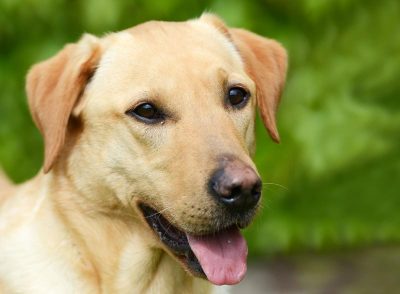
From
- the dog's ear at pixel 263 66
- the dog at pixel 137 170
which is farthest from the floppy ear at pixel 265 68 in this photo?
the dog at pixel 137 170

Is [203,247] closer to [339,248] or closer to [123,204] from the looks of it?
[123,204]

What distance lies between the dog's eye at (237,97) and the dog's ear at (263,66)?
0.24 meters

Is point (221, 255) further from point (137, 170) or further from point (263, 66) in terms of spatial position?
point (263, 66)

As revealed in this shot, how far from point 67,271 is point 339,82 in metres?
3.75

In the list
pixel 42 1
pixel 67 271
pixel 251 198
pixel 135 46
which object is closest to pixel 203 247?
pixel 251 198

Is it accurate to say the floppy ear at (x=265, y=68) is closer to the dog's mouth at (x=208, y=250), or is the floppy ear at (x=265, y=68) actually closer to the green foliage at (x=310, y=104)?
the dog's mouth at (x=208, y=250)

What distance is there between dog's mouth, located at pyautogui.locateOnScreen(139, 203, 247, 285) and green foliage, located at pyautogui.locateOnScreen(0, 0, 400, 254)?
10.1 feet

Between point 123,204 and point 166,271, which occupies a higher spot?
point 123,204

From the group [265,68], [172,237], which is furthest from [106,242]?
[265,68]

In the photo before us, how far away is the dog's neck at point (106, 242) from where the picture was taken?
4.11 metres

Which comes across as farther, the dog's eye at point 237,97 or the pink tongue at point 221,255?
the dog's eye at point 237,97

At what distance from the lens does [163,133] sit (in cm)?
396

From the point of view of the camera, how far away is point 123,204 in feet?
13.3

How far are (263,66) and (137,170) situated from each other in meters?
0.92
